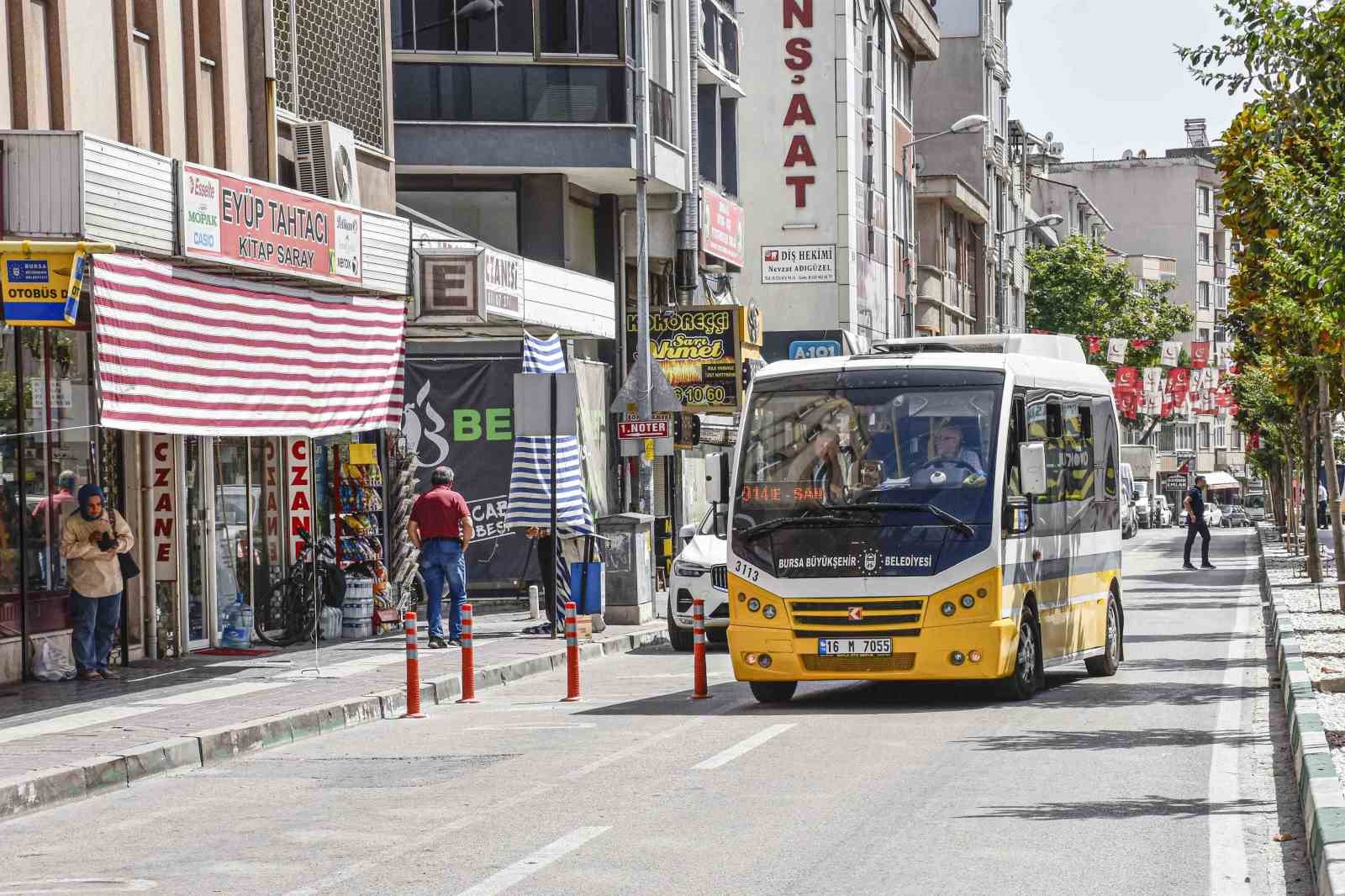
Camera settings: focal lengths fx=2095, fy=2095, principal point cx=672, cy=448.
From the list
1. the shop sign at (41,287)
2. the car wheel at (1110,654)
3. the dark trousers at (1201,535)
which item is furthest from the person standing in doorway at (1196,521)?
the shop sign at (41,287)

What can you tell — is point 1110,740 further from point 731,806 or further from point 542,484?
point 542,484

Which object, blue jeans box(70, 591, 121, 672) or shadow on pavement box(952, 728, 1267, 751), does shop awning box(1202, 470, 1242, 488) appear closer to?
blue jeans box(70, 591, 121, 672)

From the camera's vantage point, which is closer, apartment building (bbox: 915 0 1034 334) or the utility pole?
the utility pole

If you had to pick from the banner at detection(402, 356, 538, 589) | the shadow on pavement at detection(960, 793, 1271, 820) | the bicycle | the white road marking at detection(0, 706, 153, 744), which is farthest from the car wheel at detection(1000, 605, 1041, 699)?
the banner at detection(402, 356, 538, 589)

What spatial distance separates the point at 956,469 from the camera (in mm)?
15984

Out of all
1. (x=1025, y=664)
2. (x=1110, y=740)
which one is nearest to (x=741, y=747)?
(x=1110, y=740)

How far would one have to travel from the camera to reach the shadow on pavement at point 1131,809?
33.3ft

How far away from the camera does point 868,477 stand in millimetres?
16016

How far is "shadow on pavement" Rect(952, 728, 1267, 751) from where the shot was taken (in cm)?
1312

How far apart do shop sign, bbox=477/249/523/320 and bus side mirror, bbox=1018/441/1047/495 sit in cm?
905

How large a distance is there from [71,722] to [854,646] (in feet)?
19.0

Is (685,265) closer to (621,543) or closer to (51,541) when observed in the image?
(621,543)

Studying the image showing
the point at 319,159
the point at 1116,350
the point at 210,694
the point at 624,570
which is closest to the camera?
Result: the point at 210,694

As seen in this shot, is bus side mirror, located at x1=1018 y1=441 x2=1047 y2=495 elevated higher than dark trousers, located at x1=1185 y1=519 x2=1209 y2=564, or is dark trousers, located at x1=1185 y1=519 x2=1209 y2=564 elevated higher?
bus side mirror, located at x1=1018 y1=441 x2=1047 y2=495
